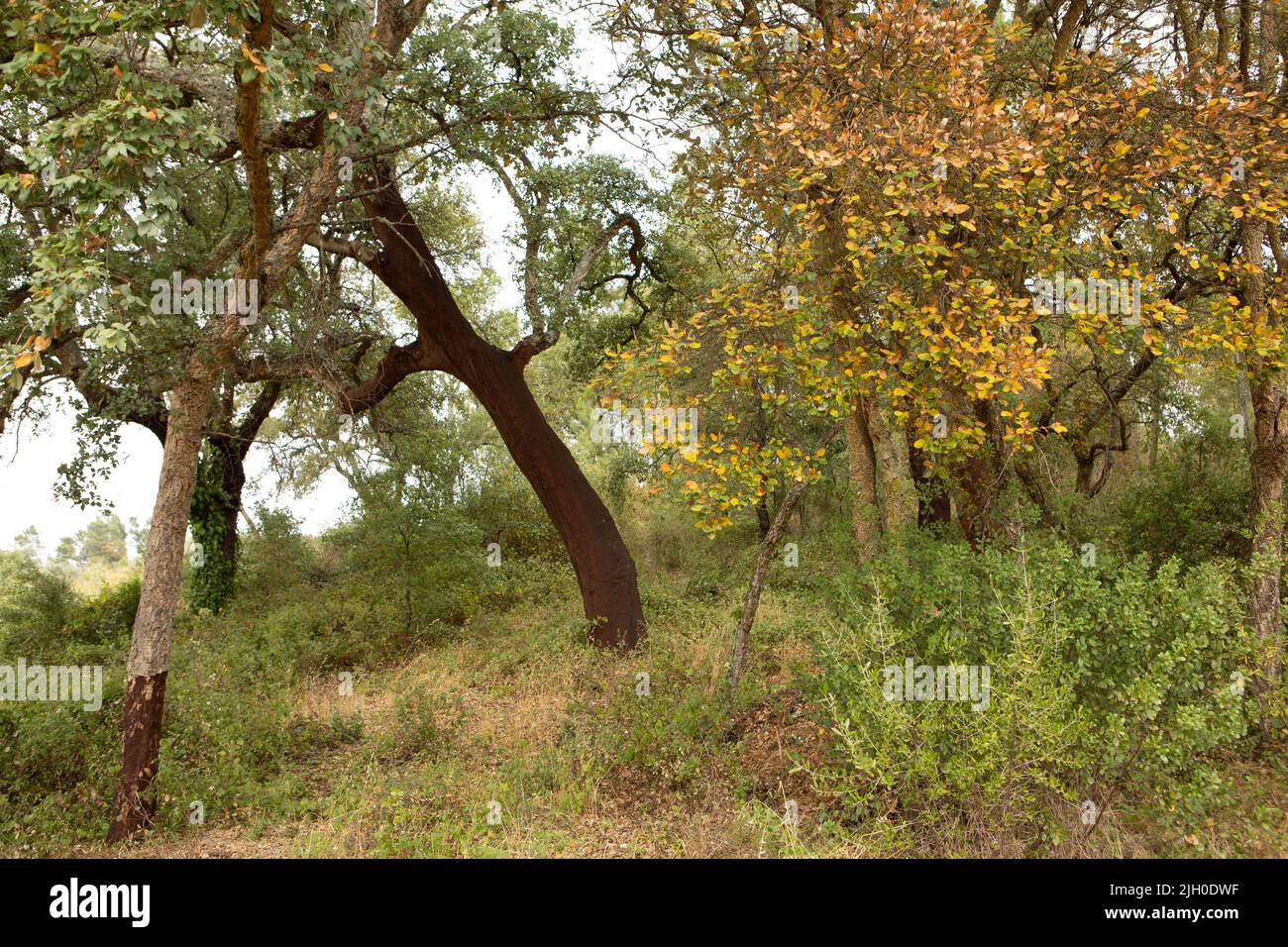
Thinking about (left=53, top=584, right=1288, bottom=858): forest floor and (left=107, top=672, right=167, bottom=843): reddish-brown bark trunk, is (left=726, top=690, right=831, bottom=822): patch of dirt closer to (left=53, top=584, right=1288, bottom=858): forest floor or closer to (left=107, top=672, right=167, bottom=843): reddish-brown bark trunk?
(left=53, top=584, right=1288, bottom=858): forest floor

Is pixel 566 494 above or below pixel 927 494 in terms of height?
above

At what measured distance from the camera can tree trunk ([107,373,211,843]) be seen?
6.79 m

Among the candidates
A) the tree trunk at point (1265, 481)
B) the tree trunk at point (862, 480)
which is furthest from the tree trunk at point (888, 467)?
the tree trunk at point (1265, 481)

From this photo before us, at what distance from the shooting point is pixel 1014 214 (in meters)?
6.64

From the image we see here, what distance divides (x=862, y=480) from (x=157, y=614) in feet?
22.7

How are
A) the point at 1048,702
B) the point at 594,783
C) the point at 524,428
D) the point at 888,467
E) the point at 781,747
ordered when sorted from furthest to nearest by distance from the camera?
the point at 524,428 → the point at 888,467 → the point at 781,747 → the point at 594,783 → the point at 1048,702

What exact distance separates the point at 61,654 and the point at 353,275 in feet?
28.7

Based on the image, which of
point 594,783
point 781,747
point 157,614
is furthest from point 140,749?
point 781,747

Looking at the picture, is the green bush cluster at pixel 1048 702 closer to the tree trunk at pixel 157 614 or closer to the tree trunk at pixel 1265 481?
the tree trunk at pixel 1265 481

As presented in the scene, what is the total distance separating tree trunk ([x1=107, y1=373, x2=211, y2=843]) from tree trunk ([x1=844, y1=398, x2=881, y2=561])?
19.8ft

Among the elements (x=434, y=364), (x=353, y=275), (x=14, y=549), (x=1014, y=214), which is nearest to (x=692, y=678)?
(x=1014, y=214)

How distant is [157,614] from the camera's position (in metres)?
→ 6.86

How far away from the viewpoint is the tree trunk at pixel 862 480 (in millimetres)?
8828

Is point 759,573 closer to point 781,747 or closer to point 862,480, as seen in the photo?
point 781,747
